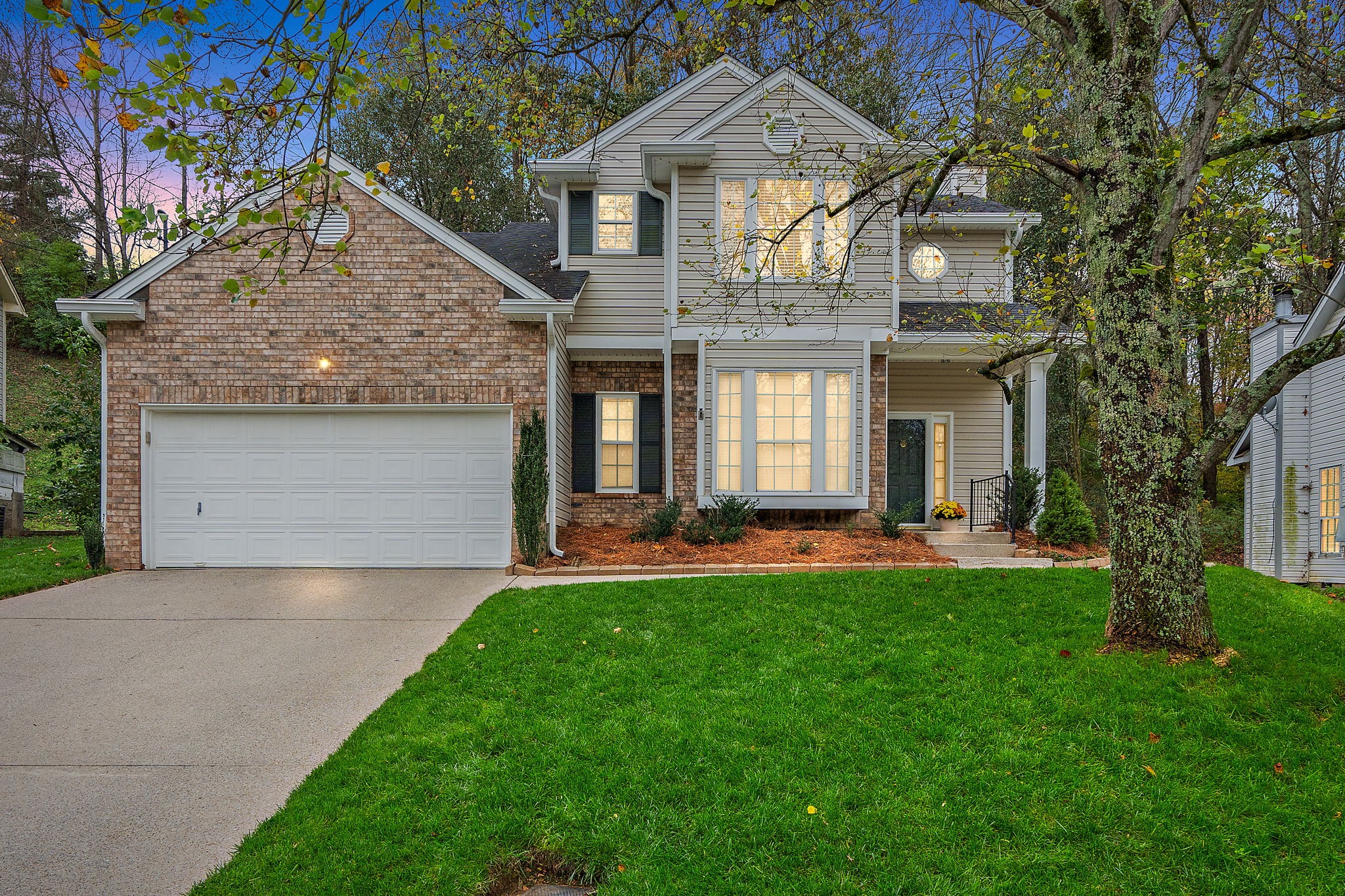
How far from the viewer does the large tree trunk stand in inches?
188

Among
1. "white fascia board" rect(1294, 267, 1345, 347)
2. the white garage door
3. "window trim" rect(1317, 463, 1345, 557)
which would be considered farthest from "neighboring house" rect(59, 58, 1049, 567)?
"window trim" rect(1317, 463, 1345, 557)

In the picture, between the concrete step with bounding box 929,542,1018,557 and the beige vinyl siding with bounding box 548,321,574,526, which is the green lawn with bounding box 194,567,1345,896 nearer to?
the concrete step with bounding box 929,542,1018,557

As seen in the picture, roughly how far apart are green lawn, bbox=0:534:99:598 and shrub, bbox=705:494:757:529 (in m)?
8.00

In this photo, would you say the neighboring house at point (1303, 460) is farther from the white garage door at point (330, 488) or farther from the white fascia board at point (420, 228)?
the white garage door at point (330, 488)

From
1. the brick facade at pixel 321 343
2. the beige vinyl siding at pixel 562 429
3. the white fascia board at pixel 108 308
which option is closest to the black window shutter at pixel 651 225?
the beige vinyl siding at pixel 562 429

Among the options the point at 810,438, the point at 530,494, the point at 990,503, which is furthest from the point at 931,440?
the point at 530,494

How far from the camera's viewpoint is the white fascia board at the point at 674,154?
36.4ft

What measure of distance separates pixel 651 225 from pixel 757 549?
5.70 m

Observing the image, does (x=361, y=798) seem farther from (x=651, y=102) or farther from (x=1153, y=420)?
(x=651, y=102)

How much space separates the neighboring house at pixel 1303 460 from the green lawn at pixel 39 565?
52.9 feet

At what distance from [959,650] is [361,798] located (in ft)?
12.6

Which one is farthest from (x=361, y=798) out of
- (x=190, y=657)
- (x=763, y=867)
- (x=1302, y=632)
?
(x=1302, y=632)

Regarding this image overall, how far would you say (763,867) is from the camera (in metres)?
3.16

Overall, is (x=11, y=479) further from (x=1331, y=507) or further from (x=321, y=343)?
(x=1331, y=507)
